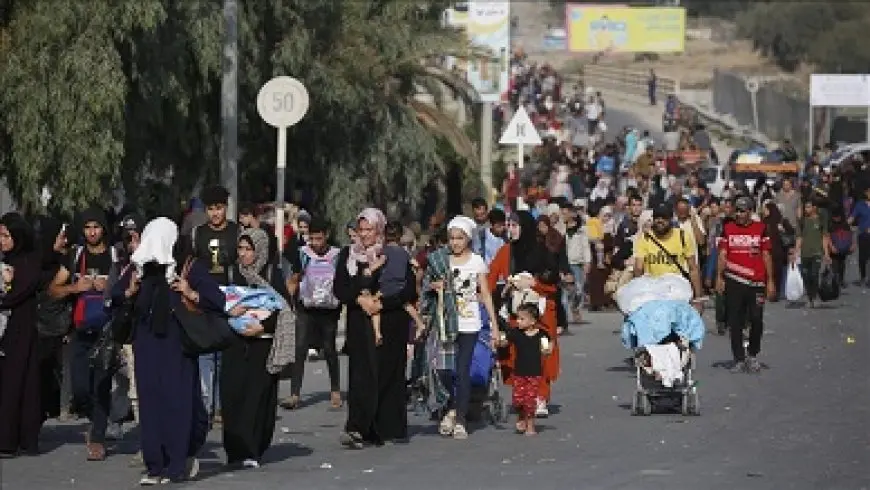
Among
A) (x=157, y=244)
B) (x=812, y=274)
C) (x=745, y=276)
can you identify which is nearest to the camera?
(x=157, y=244)

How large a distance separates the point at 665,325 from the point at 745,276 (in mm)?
3777

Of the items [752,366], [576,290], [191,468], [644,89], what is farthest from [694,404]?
[644,89]

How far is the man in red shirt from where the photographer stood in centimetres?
2172

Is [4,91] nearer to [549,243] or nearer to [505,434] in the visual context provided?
[549,243]

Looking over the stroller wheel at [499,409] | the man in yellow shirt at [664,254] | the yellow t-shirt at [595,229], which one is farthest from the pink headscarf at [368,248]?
the yellow t-shirt at [595,229]

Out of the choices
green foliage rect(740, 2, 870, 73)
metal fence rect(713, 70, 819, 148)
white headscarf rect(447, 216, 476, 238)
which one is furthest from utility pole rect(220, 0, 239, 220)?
green foliage rect(740, 2, 870, 73)

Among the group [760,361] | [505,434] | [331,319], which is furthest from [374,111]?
[505,434]

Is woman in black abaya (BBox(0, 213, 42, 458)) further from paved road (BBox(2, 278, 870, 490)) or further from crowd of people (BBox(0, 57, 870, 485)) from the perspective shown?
paved road (BBox(2, 278, 870, 490))

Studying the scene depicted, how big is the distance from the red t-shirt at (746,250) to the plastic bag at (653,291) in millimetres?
2569

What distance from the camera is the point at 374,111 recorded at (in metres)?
33.3

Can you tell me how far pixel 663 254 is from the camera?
67.4 feet

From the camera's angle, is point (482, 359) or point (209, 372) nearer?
point (209, 372)

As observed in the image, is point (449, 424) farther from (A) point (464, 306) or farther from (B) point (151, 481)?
(B) point (151, 481)

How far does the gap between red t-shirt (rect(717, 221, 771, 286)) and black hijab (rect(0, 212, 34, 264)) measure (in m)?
8.25
